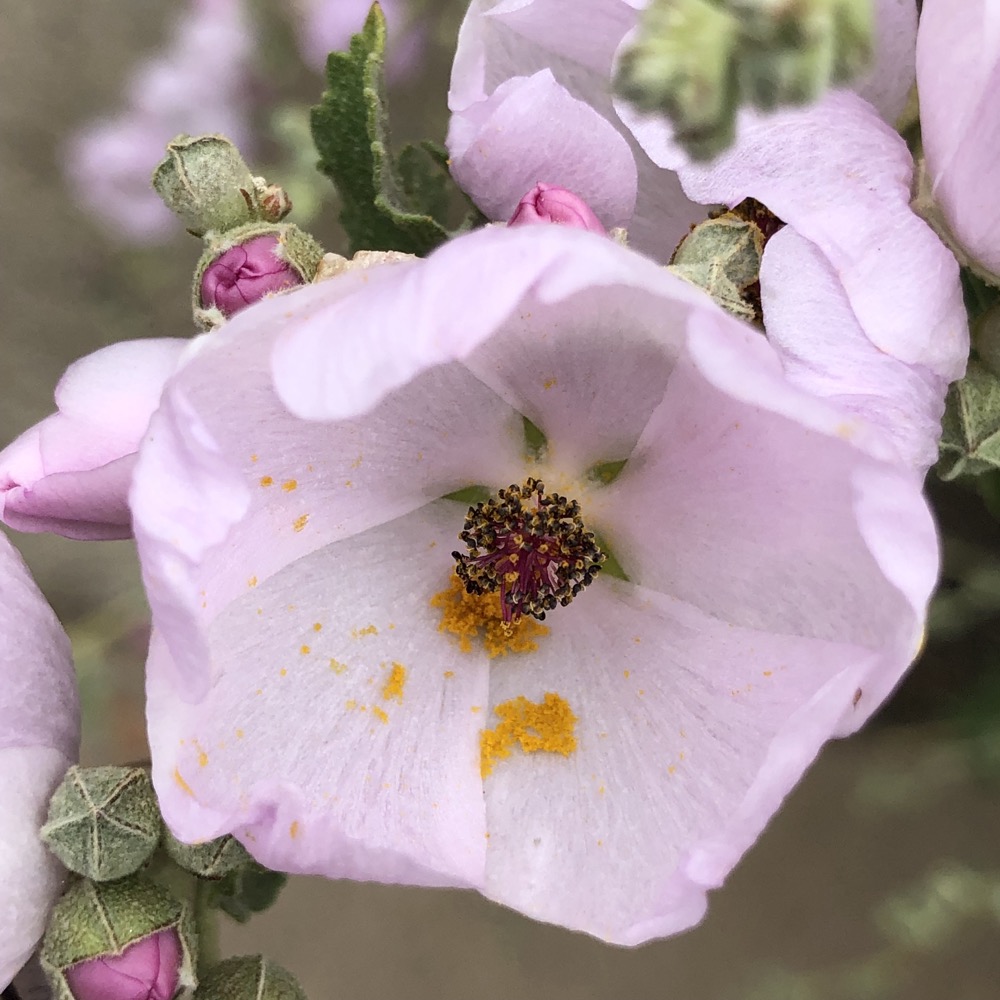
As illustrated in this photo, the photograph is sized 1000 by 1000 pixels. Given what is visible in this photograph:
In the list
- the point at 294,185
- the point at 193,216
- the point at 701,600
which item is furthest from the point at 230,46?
the point at 701,600

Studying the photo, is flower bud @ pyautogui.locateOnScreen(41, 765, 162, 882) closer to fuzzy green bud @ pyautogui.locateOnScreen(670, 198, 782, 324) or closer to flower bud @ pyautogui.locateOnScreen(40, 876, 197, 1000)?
flower bud @ pyautogui.locateOnScreen(40, 876, 197, 1000)

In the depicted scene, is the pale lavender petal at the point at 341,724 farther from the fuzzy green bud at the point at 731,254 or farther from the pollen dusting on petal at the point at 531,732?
the fuzzy green bud at the point at 731,254

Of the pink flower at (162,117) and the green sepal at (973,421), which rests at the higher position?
the green sepal at (973,421)

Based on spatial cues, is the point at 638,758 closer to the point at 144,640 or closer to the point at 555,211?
the point at 555,211

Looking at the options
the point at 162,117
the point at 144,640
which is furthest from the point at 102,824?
the point at 162,117

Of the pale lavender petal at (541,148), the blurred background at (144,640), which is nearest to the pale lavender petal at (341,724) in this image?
the pale lavender petal at (541,148)

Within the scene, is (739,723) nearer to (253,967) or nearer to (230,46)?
(253,967)

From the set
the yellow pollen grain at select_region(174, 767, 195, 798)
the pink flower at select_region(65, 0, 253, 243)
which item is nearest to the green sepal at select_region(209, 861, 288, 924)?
the yellow pollen grain at select_region(174, 767, 195, 798)
